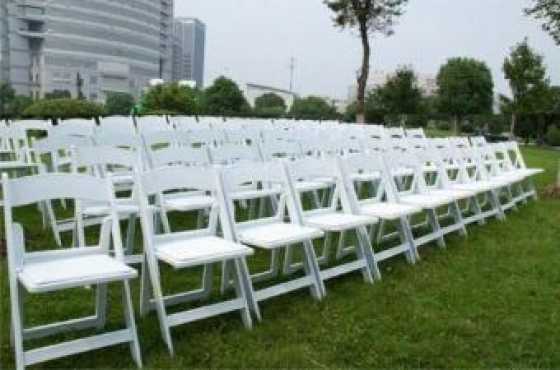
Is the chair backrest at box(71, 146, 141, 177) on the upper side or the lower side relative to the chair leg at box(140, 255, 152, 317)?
upper

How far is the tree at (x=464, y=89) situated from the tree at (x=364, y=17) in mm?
23037

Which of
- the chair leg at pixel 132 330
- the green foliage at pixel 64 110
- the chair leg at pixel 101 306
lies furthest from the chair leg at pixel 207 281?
the green foliage at pixel 64 110

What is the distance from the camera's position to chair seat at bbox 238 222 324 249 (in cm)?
380

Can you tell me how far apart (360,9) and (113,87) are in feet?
278

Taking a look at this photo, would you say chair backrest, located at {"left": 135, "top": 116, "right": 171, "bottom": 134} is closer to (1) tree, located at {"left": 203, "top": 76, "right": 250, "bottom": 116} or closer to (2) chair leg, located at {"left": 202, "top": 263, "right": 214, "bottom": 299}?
(2) chair leg, located at {"left": 202, "top": 263, "right": 214, "bottom": 299}

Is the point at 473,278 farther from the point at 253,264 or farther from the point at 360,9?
the point at 360,9

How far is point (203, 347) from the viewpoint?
3430 mm

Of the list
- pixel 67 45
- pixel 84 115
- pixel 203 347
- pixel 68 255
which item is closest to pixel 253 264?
pixel 203 347

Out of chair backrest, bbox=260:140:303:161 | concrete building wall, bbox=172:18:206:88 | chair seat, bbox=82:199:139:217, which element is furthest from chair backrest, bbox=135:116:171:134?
concrete building wall, bbox=172:18:206:88

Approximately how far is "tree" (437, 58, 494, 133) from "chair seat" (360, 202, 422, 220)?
122 feet

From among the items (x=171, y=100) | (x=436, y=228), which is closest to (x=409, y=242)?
(x=436, y=228)

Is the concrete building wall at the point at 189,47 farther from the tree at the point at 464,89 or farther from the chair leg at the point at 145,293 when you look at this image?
the chair leg at the point at 145,293

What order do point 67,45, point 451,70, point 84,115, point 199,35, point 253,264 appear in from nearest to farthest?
point 253,264 < point 84,115 < point 451,70 < point 67,45 < point 199,35

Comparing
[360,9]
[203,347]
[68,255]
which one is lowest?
[203,347]
